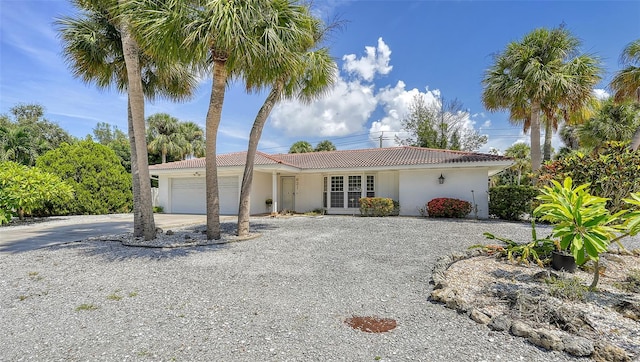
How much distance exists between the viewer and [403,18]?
524 inches

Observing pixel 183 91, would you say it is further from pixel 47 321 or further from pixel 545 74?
pixel 545 74

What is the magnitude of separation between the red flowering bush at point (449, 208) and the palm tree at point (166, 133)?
25777 millimetres

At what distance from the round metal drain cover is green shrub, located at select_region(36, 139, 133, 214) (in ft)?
62.8

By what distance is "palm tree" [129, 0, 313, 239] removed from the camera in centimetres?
666

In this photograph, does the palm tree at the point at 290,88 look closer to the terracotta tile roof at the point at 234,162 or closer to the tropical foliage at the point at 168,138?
the terracotta tile roof at the point at 234,162

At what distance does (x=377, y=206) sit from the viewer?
1583 cm

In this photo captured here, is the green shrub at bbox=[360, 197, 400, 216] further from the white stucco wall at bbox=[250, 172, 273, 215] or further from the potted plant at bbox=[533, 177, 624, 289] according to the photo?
the potted plant at bbox=[533, 177, 624, 289]

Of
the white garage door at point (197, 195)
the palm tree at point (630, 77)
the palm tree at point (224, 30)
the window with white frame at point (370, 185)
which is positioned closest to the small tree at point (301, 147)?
the white garage door at point (197, 195)

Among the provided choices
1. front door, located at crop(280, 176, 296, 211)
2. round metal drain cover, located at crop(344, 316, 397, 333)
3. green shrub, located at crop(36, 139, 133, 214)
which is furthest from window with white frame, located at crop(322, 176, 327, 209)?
round metal drain cover, located at crop(344, 316, 397, 333)

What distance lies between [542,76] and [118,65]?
1700cm

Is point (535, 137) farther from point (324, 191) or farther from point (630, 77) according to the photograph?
point (324, 191)

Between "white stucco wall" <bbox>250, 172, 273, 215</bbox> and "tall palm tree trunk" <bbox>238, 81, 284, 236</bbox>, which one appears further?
"white stucco wall" <bbox>250, 172, 273, 215</bbox>

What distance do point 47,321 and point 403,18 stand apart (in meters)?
14.9

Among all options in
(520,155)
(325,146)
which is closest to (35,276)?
(325,146)
